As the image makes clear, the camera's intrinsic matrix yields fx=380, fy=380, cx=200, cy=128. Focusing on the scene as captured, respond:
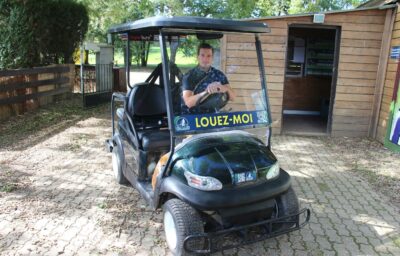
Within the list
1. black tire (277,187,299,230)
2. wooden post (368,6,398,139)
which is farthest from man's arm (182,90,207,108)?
wooden post (368,6,398,139)

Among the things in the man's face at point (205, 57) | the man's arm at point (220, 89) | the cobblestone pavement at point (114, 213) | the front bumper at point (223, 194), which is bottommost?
the cobblestone pavement at point (114, 213)

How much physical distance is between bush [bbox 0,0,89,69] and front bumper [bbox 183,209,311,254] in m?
8.06

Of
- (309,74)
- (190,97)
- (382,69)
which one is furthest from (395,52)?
(190,97)

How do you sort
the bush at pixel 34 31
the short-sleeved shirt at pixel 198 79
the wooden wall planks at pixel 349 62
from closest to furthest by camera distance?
the short-sleeved shirt at pixel 198 79 → the wooden wall planks at pixel 349 62 → the bush at pixel 34 31

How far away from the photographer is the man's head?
3.40m

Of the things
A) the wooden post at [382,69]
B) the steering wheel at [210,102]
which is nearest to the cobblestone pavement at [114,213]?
the steering wheel at [210,102]

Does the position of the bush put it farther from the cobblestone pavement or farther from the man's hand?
the man's hand

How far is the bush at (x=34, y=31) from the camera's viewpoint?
909 cm

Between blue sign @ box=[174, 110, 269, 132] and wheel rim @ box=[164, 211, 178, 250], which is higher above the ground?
blue sign @ box=[174, 110, 269, 132]

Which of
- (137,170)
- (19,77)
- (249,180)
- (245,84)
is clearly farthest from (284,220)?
(19,77)

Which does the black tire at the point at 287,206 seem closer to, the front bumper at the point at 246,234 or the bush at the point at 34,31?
the front bumper at the point at 246,234

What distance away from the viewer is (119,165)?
4.48 m

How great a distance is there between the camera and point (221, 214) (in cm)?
279

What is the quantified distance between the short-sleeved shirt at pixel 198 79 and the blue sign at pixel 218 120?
22cm
